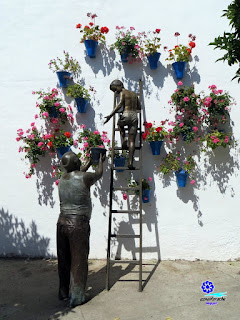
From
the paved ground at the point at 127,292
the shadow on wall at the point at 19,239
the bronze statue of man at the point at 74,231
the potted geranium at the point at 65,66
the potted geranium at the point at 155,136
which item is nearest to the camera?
the paved ground at the point at 127,292

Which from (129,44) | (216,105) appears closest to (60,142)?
(129,44)

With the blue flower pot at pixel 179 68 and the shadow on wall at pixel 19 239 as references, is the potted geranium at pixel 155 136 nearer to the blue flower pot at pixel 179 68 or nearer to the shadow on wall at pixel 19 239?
the blue flower pot at pixel 179 68

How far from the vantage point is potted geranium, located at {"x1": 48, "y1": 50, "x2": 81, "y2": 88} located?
5762mm

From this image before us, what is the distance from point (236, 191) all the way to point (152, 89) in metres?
2.54

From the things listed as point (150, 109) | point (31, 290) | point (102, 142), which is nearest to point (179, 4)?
point (150, 109)

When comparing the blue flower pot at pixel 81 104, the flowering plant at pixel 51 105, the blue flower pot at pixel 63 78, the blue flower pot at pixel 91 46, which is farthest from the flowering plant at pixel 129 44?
the flowering plant at pixel 51 105

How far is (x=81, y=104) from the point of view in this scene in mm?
5645

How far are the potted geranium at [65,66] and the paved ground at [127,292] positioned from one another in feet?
11.7

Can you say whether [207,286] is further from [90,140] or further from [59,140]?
[59,140]

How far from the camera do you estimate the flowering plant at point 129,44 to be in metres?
5.51

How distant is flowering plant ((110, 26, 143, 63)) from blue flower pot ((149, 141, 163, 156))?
1.70 meters

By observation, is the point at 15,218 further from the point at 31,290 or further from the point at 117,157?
the point at 117,157

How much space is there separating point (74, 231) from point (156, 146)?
2.31m

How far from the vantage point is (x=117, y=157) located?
5.49 meters
